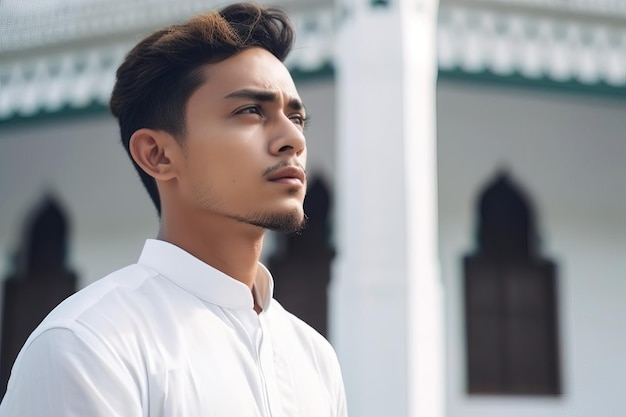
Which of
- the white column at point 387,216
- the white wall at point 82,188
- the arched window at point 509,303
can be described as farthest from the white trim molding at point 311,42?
the arched window at point 509,303

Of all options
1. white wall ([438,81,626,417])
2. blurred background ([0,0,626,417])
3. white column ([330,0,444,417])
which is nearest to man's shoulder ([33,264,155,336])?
white column ([330,0,444,417])

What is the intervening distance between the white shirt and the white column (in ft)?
9.77

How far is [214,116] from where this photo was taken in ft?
4.52

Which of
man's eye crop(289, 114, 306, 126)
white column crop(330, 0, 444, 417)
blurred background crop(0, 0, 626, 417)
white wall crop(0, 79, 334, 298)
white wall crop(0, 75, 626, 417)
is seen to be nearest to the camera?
man's eye crop(289, 114, 306, 126)

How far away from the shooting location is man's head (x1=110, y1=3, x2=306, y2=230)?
1358 millimetres

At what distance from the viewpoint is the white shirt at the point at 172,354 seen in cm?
113

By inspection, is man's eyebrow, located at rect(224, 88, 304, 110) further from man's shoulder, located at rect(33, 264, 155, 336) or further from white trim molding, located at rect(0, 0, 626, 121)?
white trim molding, located at rect(0, 0, 626, 121)

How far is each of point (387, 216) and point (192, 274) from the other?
10.8 ft

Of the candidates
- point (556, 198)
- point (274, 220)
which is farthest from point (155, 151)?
point (556, 198)

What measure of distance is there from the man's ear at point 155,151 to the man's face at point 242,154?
2cm

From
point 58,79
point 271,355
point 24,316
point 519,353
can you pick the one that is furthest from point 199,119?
point 24,316

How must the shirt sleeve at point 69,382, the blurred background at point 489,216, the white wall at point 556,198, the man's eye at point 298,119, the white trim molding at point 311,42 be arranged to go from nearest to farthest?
the shirt sleeve at point 69,382 → the man's eye at point 298,119 → the white trim molding at point 311,42 → the blurred background at point 489,216 → the white wall at point 556,198

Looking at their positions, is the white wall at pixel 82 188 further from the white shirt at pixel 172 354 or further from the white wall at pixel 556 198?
the white shirt at pixel 172 354

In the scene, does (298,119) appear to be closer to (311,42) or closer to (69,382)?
(69,382)
